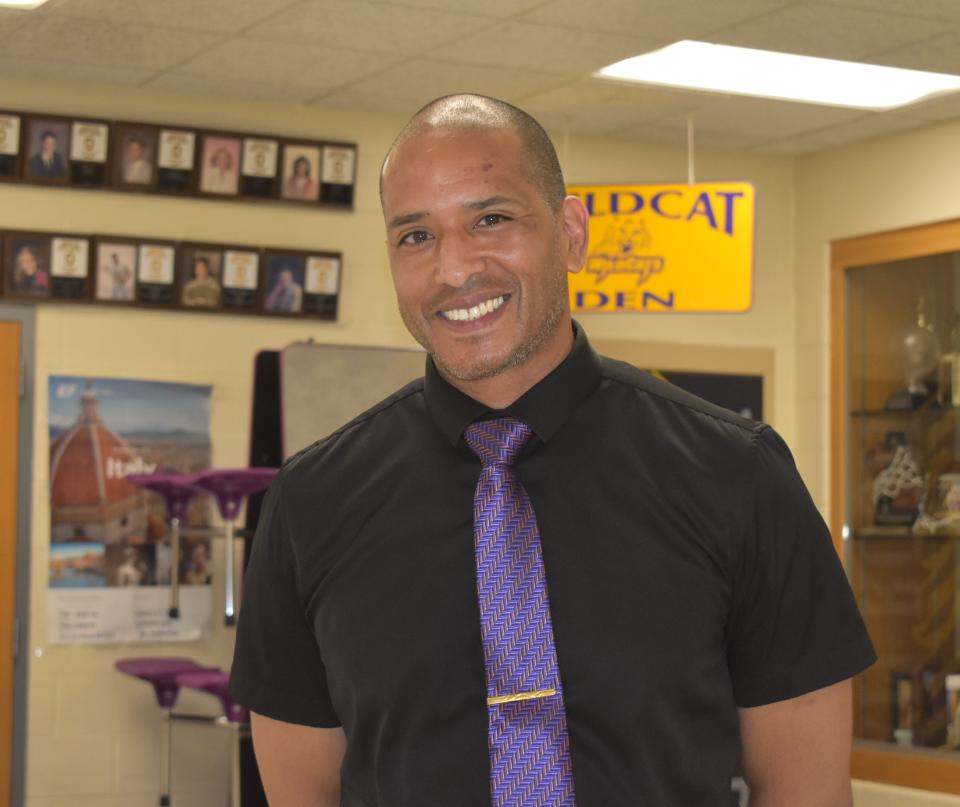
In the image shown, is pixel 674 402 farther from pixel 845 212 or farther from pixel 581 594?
pixel 845 212

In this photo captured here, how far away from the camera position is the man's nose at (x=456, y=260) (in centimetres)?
140

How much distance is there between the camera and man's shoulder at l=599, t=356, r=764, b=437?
145 centimetres

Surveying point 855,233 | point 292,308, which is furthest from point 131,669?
point 855,233

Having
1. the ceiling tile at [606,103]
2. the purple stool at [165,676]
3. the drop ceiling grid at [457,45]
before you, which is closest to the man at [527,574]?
the drop ceiling grid at [457,45]

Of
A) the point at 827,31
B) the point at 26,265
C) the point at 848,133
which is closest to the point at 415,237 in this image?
the point at 827,31

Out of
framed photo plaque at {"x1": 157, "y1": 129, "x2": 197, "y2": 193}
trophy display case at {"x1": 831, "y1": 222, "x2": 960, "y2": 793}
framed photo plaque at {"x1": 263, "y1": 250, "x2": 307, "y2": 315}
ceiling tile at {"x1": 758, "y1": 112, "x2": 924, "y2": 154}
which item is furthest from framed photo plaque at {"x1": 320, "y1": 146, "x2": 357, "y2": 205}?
trophy display case at {"x1": 831, "y1": 222, "x2": 960, "y2": 793}

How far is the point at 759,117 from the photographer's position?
18.9 feet

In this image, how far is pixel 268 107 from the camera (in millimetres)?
5633

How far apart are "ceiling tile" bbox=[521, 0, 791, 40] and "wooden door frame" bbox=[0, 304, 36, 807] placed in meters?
2.00

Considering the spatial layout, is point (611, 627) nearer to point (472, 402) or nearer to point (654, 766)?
point (654, 766)

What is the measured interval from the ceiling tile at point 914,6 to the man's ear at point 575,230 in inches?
117

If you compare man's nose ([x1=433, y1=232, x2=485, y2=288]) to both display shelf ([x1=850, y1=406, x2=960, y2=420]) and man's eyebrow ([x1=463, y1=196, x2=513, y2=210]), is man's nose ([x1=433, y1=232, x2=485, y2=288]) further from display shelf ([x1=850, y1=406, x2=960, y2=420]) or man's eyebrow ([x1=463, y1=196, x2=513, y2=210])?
display shelf ([x1=850, y1=406, x2=960, y2=420])

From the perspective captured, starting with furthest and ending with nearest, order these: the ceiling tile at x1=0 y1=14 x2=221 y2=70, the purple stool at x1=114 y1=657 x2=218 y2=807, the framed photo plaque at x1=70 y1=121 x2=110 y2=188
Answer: the framed photo plaque at x1=70 y1=121 x2=110 y2=188
the purple stool at x1=114 y1=657 x2=218 y2=807
the ceiling tile at x1=0 y1=14 x2=221 y2=70

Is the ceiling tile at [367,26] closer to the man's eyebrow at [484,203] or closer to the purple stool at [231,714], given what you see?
the purple stool at [231,714]
